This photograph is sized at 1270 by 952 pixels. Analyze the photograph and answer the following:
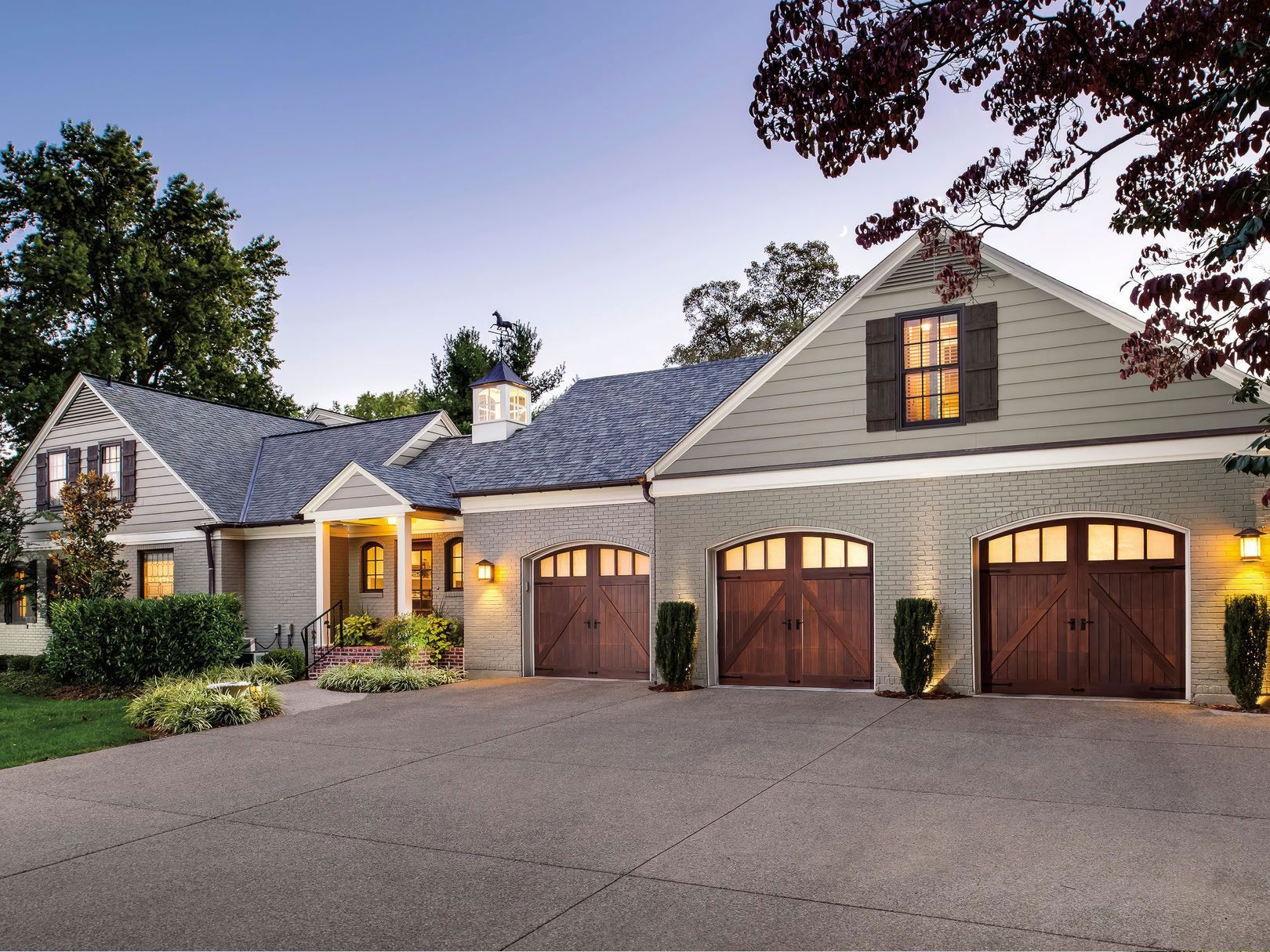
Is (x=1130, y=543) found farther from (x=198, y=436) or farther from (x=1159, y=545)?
(x=198, y=436)

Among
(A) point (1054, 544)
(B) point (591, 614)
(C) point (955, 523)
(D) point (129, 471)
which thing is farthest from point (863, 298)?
(D) point (129, 471)

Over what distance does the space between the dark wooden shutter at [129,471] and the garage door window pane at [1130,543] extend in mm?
21193

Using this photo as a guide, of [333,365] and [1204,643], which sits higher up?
[333,365]

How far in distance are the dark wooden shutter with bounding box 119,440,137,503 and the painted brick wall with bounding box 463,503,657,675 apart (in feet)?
32.9

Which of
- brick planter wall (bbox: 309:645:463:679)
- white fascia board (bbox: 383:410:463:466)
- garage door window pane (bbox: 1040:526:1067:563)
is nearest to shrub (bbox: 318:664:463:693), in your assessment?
brick planter wall (bbox: 309:645:463:679)

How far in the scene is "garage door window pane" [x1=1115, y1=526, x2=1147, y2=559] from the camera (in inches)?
493

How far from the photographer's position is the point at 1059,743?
966cm

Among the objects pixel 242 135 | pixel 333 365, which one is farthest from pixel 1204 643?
pixel 333 365

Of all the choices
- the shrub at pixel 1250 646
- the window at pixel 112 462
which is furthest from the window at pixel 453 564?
the shrub at pixel 1250 646

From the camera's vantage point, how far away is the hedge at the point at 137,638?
16969mm

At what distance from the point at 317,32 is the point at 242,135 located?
15.1 feet

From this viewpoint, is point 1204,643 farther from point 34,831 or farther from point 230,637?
point 230,637

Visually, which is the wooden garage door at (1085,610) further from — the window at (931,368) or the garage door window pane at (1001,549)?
the window at (931,368)

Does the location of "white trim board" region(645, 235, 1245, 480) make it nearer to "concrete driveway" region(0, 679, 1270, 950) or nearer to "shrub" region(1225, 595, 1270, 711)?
"shrub" region(1225, 595, 1270, 711)
